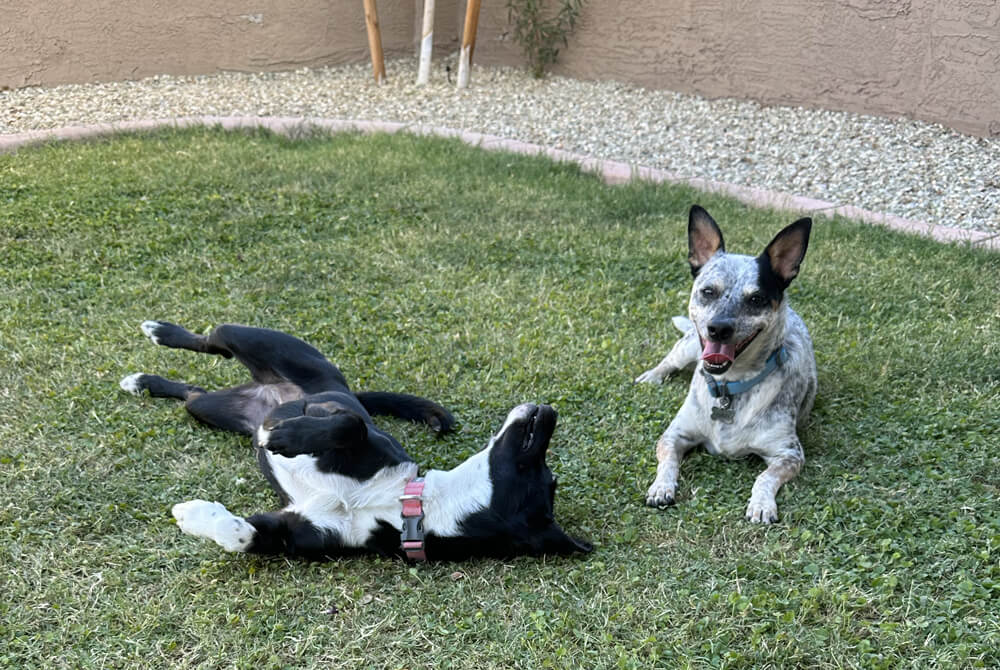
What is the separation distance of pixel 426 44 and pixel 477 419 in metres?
6.39

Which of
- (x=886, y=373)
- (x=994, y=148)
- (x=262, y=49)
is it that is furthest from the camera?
(x=262, y=49)

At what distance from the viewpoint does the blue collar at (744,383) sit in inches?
141

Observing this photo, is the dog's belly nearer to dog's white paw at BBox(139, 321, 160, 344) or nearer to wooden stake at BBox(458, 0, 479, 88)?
dog's white paw at BBox(139, 321, 160, 344)

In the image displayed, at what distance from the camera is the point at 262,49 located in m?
9.55

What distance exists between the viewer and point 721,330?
333 cm

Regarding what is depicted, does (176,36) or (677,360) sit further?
(176,36)

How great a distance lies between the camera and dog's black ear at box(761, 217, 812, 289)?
341cm

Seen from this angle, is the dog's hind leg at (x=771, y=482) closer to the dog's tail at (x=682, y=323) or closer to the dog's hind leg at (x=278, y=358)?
the dog's tail at (x=682, y=323)

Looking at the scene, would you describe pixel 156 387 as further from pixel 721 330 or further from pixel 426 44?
pixel 426 44

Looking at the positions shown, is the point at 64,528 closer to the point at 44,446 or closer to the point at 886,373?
the point at 44,446

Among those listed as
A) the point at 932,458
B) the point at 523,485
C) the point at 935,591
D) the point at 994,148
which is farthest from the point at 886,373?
the point at 994,148

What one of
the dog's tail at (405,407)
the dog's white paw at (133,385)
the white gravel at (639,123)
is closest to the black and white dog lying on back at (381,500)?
the dog's tail at (405,407)

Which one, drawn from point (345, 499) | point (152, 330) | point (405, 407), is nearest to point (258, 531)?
point (345, 499)

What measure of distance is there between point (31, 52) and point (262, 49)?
226cm
